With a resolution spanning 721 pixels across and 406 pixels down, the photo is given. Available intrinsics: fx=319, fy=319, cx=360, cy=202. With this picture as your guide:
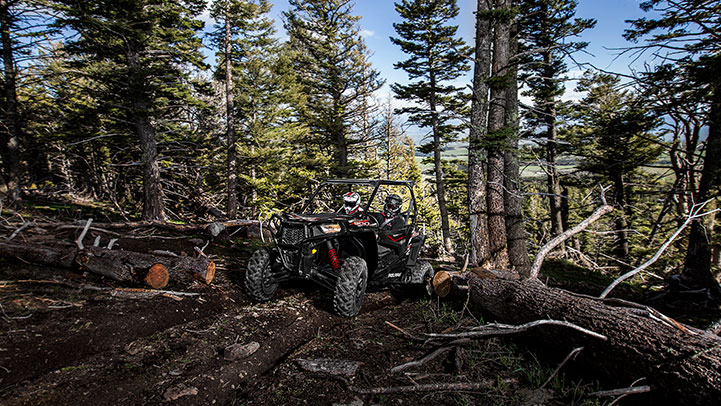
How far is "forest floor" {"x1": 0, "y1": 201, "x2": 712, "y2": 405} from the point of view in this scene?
2850mm

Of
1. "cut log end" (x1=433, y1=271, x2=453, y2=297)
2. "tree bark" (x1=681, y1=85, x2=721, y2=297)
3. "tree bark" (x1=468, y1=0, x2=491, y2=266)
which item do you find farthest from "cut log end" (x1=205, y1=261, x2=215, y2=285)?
"tree bark" (x1=681, y1=85, x2=721, y2=297)

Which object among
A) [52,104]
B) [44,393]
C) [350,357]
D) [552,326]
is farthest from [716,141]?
[52,104]

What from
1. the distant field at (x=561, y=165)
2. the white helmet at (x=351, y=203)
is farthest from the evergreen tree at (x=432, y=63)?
the white helmet at (x=351, y=203)

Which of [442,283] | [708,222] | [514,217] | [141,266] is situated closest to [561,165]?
[514,217]

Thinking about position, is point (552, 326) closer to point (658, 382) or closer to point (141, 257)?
point (658, 382)

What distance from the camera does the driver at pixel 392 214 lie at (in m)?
5.99

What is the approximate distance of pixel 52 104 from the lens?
16594 mm

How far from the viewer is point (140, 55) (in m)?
11.6

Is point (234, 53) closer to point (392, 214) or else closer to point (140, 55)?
point (140, 55)

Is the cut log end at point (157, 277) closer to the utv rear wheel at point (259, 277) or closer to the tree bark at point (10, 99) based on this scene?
the utv rear wheel at point (259, 277)

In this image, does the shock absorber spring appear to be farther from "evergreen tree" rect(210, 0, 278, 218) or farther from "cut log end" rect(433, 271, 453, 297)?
"evergreen tree" rect(210, 0, 278, 218)

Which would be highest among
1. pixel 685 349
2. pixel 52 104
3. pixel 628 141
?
pixel 52 104

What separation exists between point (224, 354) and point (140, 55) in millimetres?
12499

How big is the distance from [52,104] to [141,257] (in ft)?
57.8
